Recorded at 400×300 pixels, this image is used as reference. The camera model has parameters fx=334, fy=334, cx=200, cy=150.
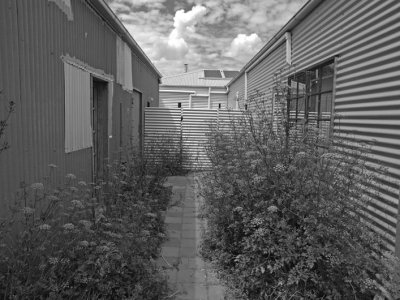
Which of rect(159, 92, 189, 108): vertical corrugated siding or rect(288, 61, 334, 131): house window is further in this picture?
rect(159, 92, 189, 108): vertical corrugated siding

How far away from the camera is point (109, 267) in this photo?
271 cm

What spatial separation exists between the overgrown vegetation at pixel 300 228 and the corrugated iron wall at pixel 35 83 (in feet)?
7.43

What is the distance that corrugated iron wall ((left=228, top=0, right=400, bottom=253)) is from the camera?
3.51 metres

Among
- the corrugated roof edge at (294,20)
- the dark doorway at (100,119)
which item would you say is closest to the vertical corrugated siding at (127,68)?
the dark doorway at (100,119)

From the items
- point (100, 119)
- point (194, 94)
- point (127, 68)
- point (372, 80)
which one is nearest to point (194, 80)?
point (194, 94)

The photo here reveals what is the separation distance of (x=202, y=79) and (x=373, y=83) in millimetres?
24639

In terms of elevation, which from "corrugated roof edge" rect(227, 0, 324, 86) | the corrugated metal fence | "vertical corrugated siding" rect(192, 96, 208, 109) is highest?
"corrugated roof edge" rect(227, 0, 324, 86)

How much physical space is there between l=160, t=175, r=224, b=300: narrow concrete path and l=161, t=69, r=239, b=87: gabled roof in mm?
20260

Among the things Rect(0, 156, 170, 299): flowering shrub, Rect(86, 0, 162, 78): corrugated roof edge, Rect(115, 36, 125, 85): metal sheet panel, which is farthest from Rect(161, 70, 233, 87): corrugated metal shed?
Rect(0, 156, 170, 299): flowering shrub

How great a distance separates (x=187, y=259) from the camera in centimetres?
417

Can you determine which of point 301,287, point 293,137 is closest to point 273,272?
point 301,287

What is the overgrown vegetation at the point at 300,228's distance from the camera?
287 cm

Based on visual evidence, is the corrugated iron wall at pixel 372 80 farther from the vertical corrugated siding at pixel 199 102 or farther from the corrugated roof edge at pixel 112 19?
the vertical corrugated siding at pixel 199 102

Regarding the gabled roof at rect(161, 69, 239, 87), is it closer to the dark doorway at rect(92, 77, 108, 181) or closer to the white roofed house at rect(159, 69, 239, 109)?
the white roofed house at rect(159, 69, 239, 109)
